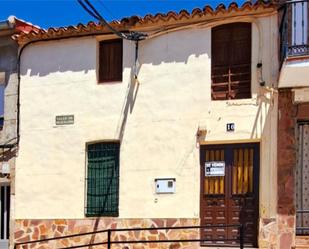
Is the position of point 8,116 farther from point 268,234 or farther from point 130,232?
point 268,234

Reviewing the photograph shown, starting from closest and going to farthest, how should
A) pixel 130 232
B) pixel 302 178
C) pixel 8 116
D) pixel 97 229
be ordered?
pixel 302 178
pixel 130 232
pixel 97 229
pixel 8 116

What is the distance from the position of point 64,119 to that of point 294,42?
558 cm

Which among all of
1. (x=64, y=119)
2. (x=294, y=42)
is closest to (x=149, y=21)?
(x=64, y=119)

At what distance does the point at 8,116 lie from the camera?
15.9m

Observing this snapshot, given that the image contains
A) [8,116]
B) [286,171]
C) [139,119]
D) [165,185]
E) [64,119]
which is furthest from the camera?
[8,116]

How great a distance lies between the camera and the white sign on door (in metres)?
13.8

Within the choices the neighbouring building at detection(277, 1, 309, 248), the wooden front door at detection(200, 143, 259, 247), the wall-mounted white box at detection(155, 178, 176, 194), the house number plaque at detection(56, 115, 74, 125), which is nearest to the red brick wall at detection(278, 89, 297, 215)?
the neighbouring building at detection(277, 1, 309, 248)

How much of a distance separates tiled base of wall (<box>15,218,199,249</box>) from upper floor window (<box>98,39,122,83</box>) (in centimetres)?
324

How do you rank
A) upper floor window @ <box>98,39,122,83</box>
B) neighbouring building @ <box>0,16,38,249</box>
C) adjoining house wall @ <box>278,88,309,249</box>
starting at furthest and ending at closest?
neighbouring building @ <box>0,16,38,249</box> < upper floor window @ <box>98,39,122,83</box> < adjoining house wall @ <box>278,88,309,249</box>

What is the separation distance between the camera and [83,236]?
14.8 meters

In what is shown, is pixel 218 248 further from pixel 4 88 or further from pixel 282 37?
pixel 4 88

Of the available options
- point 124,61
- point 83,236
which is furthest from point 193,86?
point 83,236

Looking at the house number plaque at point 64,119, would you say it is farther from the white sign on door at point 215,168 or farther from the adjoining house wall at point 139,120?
the white sign on door at point 215,168

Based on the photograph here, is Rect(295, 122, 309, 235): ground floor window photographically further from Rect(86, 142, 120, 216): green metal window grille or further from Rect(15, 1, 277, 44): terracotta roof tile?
Rect(86, 142, 120, 216): green metal window grille
